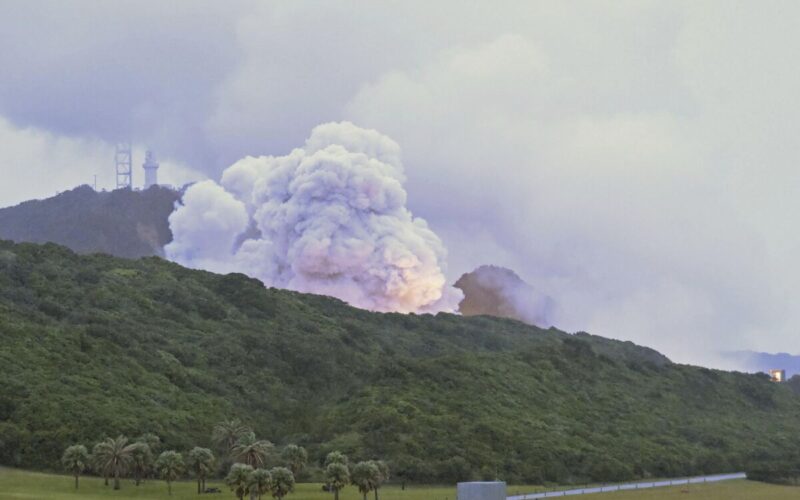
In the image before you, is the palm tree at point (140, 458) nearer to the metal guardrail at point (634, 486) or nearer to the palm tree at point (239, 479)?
the palm tree at point (239, 479)

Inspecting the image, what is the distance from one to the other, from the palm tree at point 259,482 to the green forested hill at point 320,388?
25113 mm

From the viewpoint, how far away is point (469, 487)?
39188 mm

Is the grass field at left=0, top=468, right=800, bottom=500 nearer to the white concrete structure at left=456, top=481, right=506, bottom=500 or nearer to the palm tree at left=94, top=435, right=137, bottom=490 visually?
the palm tree at left=94, top=435, right=137, bottom=490

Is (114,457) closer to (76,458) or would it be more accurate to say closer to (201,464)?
(76,458)

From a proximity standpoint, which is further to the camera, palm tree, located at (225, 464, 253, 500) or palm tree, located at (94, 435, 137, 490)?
palm tree, located at (94, 435, 137, 490)

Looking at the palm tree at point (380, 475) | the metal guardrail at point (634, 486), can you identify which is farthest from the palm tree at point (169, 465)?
the metal guardrail at point (634, 486)

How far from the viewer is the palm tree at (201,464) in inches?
3969

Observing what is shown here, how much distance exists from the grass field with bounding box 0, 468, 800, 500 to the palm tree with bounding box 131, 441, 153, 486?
1.24m

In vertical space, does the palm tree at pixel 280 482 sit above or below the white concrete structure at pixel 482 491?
above

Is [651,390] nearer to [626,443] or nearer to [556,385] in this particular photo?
[556,385]

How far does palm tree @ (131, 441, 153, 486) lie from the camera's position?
3996 inches

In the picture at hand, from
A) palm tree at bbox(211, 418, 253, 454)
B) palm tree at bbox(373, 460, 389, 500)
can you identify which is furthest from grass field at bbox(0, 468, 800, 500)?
palm tree at bbox(211, 418, 253, 454)

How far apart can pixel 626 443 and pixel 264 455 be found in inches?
2269

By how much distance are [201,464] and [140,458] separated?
550 cm
